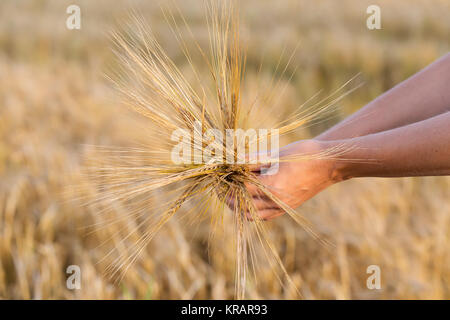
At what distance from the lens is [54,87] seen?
10.6 ft

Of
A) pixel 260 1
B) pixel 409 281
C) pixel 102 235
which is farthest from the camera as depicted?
pixel 260 1

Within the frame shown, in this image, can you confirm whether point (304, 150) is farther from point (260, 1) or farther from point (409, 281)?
point (260, 1)

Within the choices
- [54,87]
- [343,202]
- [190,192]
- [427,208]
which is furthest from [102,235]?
[54,87]

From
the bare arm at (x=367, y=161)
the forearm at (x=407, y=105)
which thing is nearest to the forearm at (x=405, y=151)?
the bare arm at (x=367, y=161)

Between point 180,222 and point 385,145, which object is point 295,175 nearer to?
point 385,145

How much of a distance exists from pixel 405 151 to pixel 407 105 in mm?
222

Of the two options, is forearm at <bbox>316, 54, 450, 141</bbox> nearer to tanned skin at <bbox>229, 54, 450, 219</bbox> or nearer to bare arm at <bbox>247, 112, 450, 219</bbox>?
tanned skin at <bbox>229, 54, 450, 219</bbox>

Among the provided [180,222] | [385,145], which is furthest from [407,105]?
[180,222]

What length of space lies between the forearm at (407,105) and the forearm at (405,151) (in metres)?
0.14

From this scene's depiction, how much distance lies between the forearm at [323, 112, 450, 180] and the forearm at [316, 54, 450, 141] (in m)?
0.14

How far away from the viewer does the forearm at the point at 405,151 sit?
765mm

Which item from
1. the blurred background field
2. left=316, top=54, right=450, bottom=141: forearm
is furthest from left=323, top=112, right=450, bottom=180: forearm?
the blurred background field

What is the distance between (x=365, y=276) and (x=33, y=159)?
1667mm

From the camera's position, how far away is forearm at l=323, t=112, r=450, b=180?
765mm
